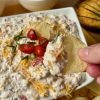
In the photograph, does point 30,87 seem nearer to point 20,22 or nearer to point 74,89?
point 74,89

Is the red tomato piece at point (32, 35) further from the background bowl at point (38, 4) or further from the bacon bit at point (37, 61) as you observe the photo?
the background bowl at point (38, 4)

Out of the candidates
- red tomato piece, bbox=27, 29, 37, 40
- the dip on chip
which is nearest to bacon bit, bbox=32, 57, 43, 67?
the dip on chip

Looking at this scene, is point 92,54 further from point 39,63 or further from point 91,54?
point 39,63

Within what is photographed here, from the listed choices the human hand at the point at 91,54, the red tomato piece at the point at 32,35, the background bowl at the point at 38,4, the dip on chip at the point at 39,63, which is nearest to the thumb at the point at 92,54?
the human hand at the point at 91,54

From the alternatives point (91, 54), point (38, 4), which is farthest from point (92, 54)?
point (38, 4)

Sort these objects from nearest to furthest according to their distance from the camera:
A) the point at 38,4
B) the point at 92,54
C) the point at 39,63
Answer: the point at 92,54, the point at 39,63, the point at 38,4

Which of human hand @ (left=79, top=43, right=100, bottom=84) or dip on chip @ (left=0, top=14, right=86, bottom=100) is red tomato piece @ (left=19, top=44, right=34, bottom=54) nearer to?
dip on chip @ (left=0, top=14, right=86, bottom=100)

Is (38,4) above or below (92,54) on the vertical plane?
above
